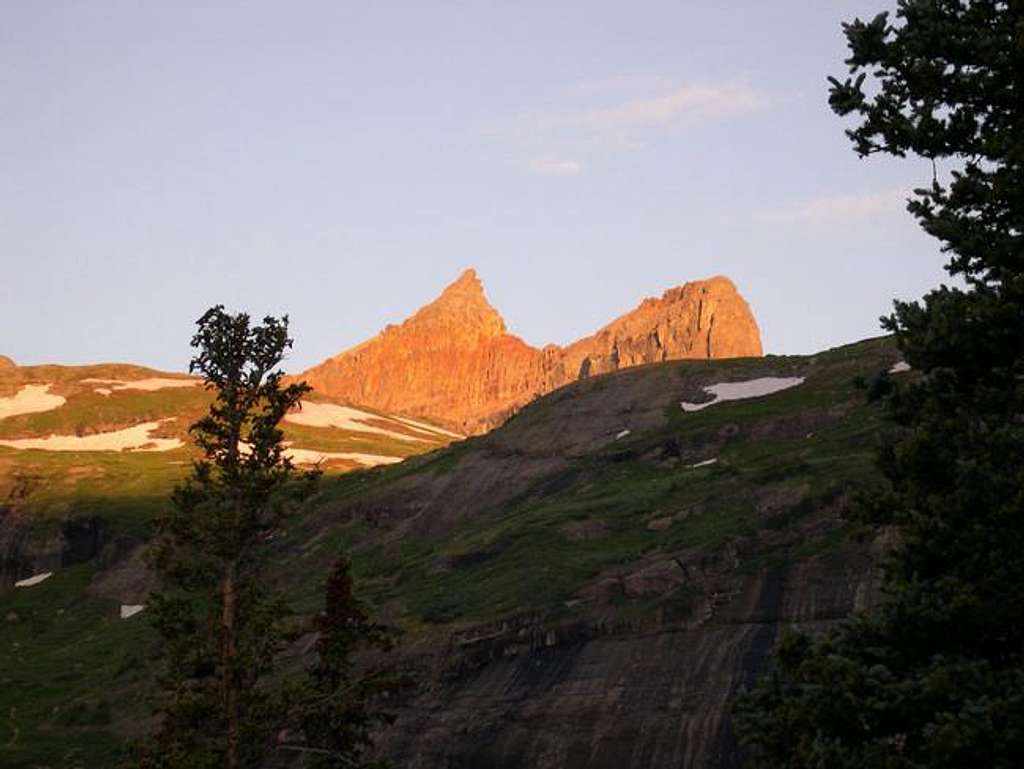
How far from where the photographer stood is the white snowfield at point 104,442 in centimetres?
13248

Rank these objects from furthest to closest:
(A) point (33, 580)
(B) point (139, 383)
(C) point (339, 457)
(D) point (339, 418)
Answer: (B) point (139, 383) < (D) point (339, 418) < (C) point (339, 457) < (A) point (33, 580)

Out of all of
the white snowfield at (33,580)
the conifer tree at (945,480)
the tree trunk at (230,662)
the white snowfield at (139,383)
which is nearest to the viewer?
the conifer tree at (945,480)

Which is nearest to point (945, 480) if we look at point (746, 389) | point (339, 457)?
point (746, 389)

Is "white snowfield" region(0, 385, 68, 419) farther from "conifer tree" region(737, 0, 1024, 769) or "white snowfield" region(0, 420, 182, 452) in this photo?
"conifer tree" region(737, 0, 1024, 769)

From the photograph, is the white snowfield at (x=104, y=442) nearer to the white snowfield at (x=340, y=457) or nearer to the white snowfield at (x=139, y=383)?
the white snowfield at (x=340, y=457)

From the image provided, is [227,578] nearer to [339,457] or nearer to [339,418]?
[339,457]

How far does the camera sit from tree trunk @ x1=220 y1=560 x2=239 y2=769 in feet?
95.7

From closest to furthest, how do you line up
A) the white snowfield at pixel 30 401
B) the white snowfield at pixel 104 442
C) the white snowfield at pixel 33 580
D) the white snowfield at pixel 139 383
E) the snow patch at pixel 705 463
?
the snow patch at pixel 705 463 → the white snowfield at pixel 33 580 → the white snowfield at pixel 104 442 → the white snowfield at pixel 30 401 → the white snowfield at pixel 139 383

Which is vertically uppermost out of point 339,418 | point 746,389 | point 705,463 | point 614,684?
point 339,418

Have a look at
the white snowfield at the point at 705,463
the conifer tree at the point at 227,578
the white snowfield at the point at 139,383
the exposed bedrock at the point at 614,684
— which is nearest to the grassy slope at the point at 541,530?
the white snowfield at the point at 705,463

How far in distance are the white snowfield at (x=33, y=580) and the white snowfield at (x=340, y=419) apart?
52515mm

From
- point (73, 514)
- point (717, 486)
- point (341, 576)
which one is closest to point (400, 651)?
point (341, 576)

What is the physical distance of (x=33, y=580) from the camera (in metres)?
93.9

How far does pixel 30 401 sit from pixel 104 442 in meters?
22.9
